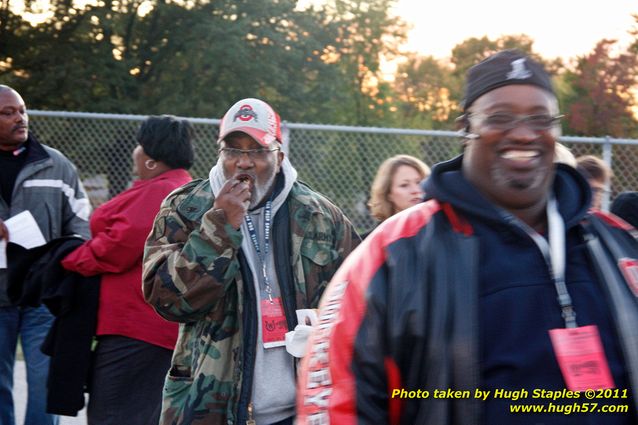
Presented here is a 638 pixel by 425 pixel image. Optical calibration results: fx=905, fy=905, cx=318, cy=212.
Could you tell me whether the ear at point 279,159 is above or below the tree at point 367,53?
below

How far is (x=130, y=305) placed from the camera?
193 inches

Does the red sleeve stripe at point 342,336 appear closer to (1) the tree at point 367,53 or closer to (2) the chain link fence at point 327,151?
(2) the chain link fence at point 327,151

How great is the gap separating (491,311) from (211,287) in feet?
5.57

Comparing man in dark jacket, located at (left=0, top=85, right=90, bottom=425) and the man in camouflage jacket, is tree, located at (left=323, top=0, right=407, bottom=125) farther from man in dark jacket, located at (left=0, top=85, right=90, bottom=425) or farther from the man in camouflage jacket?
the man in camouflage jacket

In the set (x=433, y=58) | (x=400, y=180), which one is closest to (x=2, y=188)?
(x=400, y=180)

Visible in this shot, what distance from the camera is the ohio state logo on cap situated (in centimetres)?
402

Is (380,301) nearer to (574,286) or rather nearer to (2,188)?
(574,286)

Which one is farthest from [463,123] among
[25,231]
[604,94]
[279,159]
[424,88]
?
[424,88]

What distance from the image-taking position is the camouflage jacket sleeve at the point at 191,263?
142 inches

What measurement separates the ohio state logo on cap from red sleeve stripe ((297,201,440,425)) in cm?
187

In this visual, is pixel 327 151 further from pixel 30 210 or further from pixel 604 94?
pixel 604 94

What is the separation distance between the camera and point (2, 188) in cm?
596

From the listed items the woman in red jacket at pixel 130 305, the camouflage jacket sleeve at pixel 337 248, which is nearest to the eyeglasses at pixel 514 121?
the camouflage jacket sleeve at pixel 337 248

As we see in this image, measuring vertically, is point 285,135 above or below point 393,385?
above
